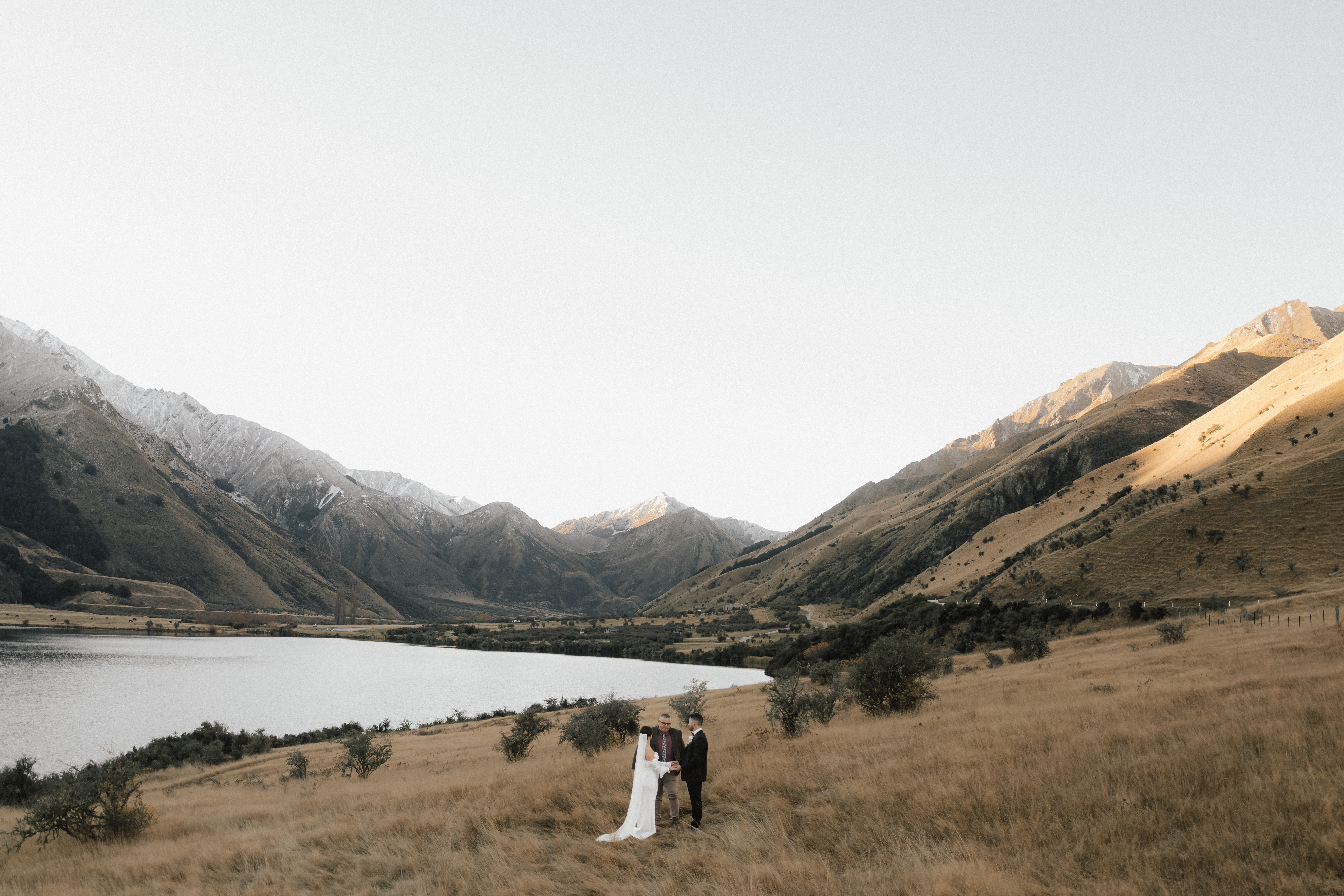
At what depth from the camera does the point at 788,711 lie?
21578 millimetres

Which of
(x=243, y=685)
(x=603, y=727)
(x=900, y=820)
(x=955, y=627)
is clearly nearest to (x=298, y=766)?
(x=603, y=727)

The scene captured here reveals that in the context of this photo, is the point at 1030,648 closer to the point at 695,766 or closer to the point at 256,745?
the point at 695,766

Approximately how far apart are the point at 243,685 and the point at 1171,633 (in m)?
90.0

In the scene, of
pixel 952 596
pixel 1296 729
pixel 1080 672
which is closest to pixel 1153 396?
pixel 952 596

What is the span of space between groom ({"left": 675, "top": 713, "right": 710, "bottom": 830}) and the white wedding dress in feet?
1.09

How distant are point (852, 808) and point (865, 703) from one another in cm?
Result: 1560

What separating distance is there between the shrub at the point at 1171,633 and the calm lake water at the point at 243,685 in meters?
48.0

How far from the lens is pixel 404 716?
218 ft

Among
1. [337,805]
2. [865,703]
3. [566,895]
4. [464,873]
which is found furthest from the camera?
[865,703]

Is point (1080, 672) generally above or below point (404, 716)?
above

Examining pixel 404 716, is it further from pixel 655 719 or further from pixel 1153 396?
pixel 1153 396

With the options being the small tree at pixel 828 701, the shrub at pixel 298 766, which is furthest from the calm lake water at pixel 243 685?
the small tree at pixel 828 701

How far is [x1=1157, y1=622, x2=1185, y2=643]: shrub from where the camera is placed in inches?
1292

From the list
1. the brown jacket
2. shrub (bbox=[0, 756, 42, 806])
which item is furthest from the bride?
shrub (bbox=[0, 756, 42, 806])
